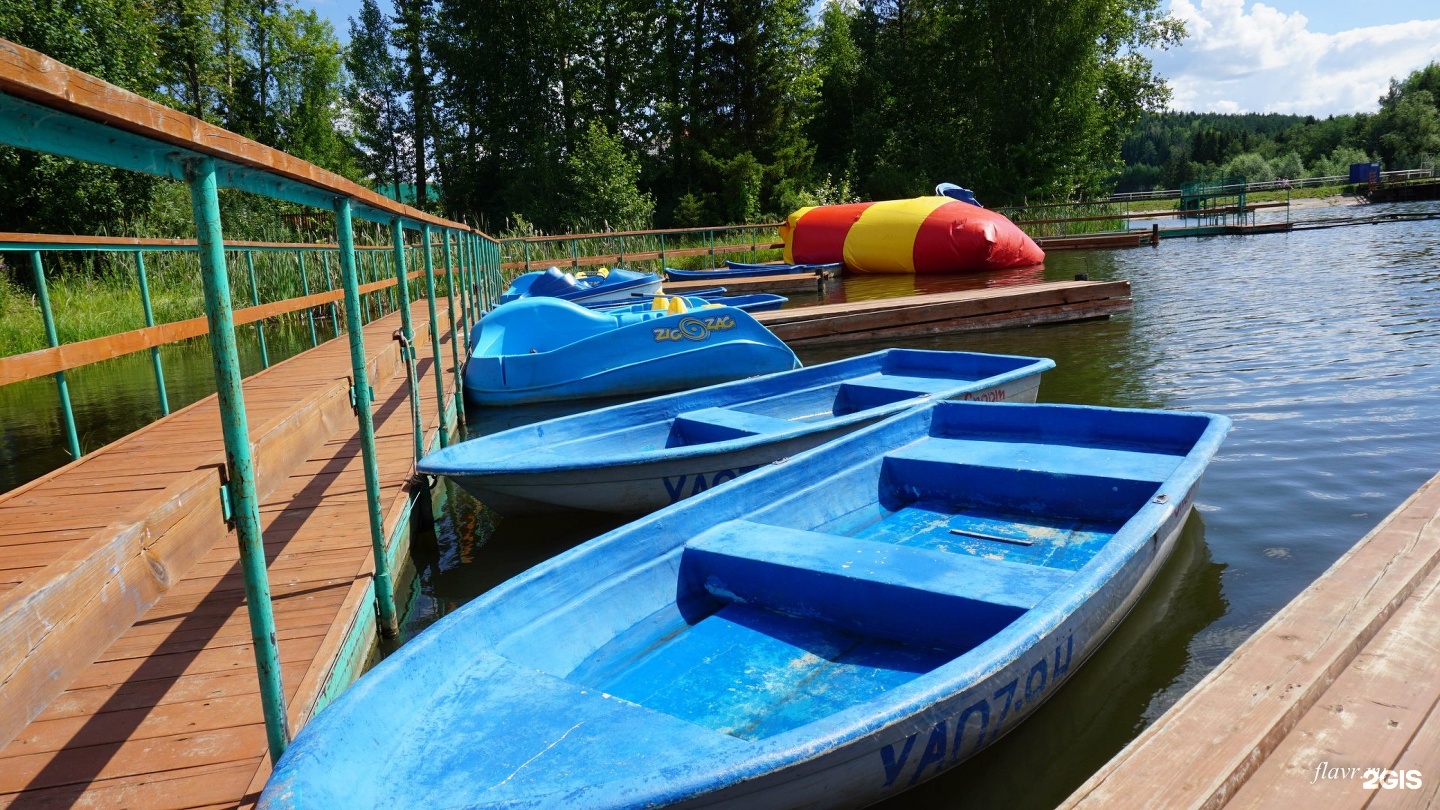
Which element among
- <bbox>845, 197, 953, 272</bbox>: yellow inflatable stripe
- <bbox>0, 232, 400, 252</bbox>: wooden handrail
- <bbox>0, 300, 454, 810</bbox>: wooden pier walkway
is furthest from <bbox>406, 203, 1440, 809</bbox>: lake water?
<bbox>845, 197, 953, 272</bbox>: yellow inflatable stripe

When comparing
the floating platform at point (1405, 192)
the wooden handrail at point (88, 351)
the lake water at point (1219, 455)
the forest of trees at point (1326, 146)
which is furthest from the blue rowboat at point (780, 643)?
the floating platform at point (1405, 192)

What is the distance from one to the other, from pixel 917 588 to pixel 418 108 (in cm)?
4080

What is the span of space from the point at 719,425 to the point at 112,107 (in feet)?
13.9

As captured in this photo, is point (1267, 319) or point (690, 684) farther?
point (1267, 319)

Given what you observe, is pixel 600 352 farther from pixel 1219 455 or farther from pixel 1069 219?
pixel 1069 219

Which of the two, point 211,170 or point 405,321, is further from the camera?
point 405,321

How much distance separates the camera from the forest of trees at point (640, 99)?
1328 inches

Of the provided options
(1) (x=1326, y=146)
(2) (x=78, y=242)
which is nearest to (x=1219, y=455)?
(2) (x=78, y=242)

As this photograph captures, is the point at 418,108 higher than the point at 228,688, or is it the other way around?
the point at 418,108

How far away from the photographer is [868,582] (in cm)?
301

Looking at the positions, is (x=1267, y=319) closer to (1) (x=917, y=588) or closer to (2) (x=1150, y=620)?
(2) (x=1150, y=620)

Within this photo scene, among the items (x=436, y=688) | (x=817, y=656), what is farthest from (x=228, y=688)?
(x=817, y=656)

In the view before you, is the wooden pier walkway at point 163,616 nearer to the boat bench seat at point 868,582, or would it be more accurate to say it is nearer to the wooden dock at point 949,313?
the boat bench seat at point 868,582

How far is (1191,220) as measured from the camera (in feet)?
123
